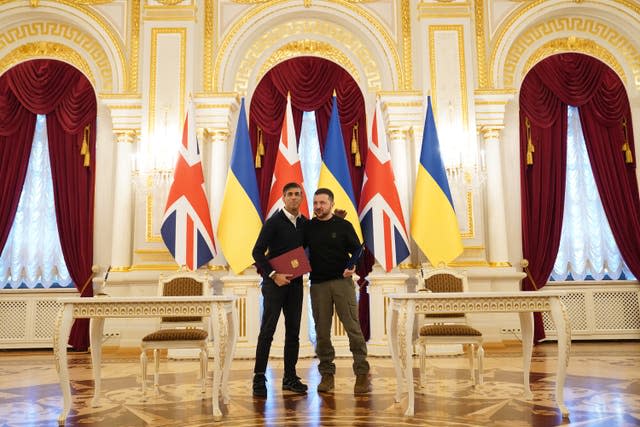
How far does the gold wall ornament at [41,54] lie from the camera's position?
26.6 ft

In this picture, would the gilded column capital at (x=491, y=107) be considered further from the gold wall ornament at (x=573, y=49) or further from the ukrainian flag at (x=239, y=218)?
the ukrainian flag at (x=239, y=218)

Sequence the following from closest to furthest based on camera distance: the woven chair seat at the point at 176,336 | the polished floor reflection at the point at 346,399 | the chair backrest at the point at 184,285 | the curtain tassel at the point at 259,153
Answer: the polished floor reflection at the point at 346,399
the woven chair seat at the point at 176,336
the chair backrest at the point at 184,285
the curtain tassel at the point at 259,153

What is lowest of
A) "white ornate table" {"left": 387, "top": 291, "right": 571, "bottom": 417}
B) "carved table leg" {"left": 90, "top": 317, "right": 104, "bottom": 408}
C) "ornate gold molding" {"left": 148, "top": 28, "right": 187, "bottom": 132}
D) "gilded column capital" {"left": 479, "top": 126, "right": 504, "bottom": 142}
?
"carved table leg" {"left": 90, "top": 317, "right": 104, "bottom": 408}

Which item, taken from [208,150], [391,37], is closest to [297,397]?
[208,150]

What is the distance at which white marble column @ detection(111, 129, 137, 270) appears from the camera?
7340mm

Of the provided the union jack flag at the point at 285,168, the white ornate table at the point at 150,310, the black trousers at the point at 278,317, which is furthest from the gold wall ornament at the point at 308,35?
the white ornate table at the point at 150,310

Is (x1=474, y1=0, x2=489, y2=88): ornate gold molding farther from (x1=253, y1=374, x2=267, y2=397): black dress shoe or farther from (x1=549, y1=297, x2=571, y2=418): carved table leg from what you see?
(x1=253, y1=374, x2=267, y2=397): black dress shoe

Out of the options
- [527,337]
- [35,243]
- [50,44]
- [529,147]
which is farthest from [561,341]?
[50,44]

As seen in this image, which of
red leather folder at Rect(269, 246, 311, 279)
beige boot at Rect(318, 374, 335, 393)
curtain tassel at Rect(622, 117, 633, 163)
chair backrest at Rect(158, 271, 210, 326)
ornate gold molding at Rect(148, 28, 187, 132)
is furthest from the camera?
curtain tassel at Rect(622, 117, 633, 163)

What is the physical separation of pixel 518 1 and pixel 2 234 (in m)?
7.44

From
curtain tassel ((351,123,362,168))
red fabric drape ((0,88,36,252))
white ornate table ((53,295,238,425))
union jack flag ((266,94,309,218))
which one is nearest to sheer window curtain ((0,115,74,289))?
red fabric drape ((0,88,36,252))

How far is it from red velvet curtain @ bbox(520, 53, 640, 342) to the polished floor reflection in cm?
229

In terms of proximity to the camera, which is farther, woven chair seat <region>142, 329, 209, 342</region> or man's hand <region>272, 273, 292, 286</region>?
woven chair seat <region>142, 329, 209, 342</region>

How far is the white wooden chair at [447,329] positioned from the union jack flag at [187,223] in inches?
95.9
